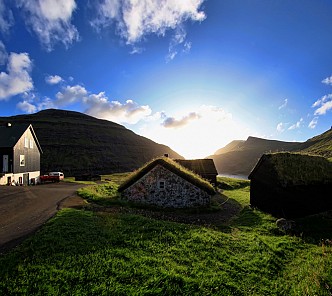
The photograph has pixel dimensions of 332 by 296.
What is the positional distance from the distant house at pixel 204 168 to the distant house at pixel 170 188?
1764 centimetres

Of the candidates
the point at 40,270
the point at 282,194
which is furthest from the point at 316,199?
the point at 40,270

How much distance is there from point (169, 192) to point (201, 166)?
784 inches

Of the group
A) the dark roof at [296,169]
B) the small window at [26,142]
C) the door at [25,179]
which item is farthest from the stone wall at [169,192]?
the small window at [26,142]

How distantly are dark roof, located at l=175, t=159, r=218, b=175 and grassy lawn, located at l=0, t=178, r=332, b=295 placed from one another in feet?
84.9

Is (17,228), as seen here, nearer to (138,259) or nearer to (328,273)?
(138,259)

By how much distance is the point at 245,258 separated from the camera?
8.60 m

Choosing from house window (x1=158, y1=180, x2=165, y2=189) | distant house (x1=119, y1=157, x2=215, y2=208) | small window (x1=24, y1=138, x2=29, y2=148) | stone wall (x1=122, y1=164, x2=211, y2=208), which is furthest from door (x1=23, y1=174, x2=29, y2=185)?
house window (x1=158, y1=180, x2=165, y2=189)

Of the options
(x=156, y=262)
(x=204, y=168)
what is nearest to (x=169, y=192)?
(x=156, y=262)

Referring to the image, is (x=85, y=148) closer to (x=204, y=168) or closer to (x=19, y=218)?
(x=204, y=168)

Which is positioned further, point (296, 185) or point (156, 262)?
point (296, 185)

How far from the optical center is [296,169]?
57.7 ft

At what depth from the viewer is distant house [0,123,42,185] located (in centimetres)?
3425

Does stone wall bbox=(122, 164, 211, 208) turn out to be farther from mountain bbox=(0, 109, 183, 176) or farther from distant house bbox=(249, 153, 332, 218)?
mountain bbox=(0, 109, 183, 176)

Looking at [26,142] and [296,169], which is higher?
[26,142]
